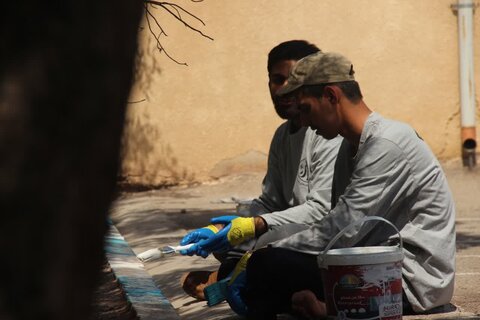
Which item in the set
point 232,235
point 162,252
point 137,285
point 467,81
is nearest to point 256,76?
point 467,81

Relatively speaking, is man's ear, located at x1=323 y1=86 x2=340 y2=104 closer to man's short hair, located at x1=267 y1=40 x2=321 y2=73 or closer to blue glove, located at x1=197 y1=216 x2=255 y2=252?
blue glove, located at x1=197 y1=216 x2=255 y2=252

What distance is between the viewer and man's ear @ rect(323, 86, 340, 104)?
14.3 ft

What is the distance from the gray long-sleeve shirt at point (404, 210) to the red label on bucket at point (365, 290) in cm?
30

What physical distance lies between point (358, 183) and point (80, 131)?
276 centimetres

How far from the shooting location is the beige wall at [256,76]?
1173cm

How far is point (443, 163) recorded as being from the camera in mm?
11711

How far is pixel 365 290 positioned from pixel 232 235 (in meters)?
0.88

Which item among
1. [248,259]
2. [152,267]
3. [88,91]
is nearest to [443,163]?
[152,267]

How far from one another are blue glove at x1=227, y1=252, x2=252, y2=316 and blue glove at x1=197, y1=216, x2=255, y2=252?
82mm

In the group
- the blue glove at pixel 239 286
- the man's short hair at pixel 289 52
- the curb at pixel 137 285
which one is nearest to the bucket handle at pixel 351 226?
the blue glove at pixel 239 286

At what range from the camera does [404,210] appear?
436cm

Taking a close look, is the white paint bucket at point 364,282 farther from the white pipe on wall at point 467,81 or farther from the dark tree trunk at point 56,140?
the white pipe on wall at point 467,81

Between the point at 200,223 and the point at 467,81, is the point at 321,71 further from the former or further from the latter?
the point at 467,81

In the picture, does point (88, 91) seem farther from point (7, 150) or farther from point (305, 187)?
point (305, 187)
